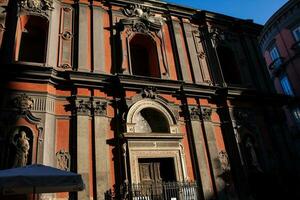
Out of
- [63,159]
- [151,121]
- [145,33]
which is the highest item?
[145,33]

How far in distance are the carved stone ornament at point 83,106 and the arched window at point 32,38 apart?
2.47 meters

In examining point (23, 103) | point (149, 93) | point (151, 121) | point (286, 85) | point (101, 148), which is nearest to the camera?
point (23, 103)

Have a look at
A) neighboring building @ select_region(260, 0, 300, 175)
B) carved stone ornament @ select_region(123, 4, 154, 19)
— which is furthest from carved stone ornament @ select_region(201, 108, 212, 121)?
neighboring building @ select_region(260, 0, 300, 175)

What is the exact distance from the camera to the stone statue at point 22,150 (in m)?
8.38

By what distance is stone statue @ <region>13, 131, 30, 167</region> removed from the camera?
8375 millimetres

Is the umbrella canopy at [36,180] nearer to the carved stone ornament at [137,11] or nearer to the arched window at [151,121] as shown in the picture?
the arched window at [151,121]

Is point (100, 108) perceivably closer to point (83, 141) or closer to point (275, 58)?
point (83, 141)

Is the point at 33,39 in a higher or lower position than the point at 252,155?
higher

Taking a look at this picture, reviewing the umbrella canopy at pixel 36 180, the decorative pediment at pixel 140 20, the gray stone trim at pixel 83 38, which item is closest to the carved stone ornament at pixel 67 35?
the gray stone trim at pixel 83 38

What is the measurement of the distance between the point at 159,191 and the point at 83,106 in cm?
385

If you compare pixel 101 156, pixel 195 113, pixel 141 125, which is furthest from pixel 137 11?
pixel 101 156

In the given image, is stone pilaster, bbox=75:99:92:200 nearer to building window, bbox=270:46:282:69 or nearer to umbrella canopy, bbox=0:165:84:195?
umbrella canopy, bbox=0:165:84:195

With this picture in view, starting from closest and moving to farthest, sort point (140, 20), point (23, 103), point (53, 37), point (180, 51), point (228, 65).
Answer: point (23, 103), point (53, 37), point (140, 20), point (180, 51), point (228, 65)

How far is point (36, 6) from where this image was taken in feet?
37.8
